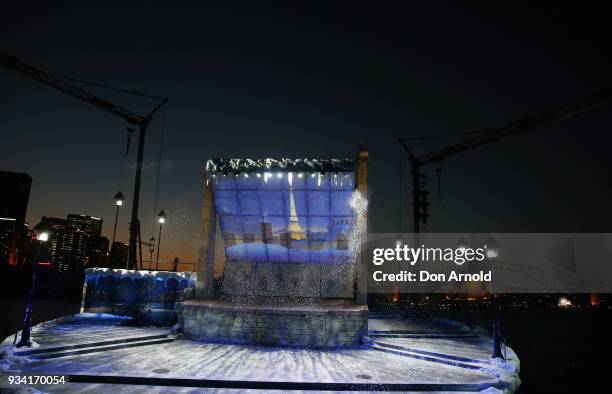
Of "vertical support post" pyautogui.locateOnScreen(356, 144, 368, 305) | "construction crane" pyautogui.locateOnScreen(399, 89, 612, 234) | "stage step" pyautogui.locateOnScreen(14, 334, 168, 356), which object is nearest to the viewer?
"stage step" pyautogui.locateOnScreen(14, 334, 168, 356)

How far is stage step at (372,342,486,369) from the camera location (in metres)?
10.4

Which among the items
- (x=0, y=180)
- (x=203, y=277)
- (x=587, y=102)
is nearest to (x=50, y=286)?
(x=203, y=277)

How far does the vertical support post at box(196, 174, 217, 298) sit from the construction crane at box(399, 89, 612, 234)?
85.5 feet

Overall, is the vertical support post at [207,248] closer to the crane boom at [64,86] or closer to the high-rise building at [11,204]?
the crane boom at [64,86]

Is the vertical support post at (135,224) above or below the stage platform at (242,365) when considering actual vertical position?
above

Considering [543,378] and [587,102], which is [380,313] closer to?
[543,378]

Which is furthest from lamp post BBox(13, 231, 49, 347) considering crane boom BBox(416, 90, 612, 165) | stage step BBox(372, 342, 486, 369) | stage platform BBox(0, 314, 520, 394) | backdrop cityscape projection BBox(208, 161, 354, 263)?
crane boom BBox(416, 90, 612, 165)

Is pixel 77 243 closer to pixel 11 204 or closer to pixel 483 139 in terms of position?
pixel 11 204

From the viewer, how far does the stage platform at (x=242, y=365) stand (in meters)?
8.47

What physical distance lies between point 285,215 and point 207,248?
4.69m

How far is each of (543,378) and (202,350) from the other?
20.7 m

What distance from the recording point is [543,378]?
2220 centimetres

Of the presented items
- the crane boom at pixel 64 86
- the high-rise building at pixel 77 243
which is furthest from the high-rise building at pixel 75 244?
the crane boom at pixel 64 86

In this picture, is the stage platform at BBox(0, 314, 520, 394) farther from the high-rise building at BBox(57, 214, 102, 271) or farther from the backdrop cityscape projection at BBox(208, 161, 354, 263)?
the high-rise building at BBox(57, 214, 102, 271)
